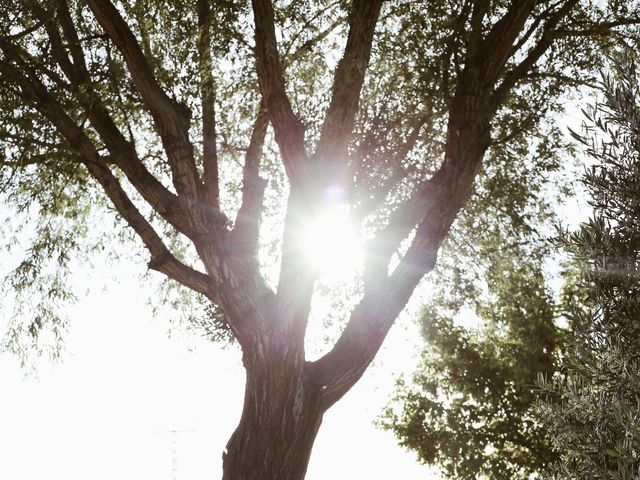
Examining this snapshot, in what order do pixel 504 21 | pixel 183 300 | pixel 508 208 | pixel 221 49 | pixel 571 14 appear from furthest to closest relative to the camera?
pixel 183 300 → pixel 508 208 → pixel 571 14 → pixel 221 49 → pixel 504 21

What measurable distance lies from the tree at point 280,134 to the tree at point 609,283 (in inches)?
135

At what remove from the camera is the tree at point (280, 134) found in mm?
7465

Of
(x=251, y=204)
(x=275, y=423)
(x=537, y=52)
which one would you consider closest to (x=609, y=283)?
(x=275, y=423)

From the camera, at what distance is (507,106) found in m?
Answer: 10.9

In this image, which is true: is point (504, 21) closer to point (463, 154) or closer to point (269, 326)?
point (463, 154)

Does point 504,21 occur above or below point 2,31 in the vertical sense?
below

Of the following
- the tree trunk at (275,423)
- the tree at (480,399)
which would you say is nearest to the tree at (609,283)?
the tree trunk at (275,423)

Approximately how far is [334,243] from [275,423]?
296cm

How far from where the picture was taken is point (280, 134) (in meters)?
7.60

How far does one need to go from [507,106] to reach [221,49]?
435 centimetres

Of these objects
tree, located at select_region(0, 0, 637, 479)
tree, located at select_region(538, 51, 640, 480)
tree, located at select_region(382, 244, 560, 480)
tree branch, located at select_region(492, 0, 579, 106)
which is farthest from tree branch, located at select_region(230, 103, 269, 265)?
tree, located at select_region(382, 244, 560, 480)

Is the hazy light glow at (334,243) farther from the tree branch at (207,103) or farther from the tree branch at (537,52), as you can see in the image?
the tree branch at (537,52)

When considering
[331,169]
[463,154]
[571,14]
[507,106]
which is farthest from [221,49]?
[571,14]

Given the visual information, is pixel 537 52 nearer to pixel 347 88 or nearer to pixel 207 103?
pixel 347 88
